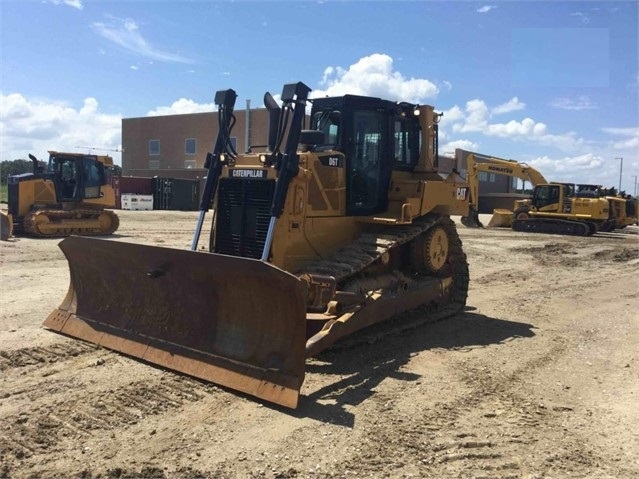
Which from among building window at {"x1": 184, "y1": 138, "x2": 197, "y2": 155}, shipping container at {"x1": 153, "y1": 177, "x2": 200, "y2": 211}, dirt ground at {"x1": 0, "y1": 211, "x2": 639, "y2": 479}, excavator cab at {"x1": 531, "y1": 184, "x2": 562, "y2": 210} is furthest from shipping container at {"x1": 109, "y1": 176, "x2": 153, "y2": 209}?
dirt ground at {"x1": 0, "y1": 211, "x2": 639, "y2": 479}

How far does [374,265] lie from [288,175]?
180 centimetres

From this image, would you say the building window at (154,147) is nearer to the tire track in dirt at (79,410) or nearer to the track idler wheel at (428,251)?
the track idler wheel at (428,251)

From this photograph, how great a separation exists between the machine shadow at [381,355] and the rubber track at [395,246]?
0.77 feet

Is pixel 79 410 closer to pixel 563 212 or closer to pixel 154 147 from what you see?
pixel 563 212

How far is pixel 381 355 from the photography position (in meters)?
6.26

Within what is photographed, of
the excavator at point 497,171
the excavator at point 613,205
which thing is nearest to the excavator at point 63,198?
the excavator at point 497,171

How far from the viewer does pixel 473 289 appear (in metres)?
11.0

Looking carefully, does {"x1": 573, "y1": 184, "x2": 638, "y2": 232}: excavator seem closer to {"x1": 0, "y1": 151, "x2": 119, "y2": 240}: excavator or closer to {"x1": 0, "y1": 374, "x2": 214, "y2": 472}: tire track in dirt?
{"x1": 0, "y1": 151, "x2": 119, "y2": 240}: excavator

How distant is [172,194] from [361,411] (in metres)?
34.0

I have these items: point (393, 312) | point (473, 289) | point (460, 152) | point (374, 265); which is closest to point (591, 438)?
point (393, 312)

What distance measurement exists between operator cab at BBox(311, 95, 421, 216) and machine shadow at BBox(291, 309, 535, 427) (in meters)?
1.82

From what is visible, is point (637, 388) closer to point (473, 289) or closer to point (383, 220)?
point (383, 220)

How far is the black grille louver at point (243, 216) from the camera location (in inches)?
254

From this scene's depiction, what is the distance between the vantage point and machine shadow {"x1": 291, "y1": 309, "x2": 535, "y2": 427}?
4801 mm
